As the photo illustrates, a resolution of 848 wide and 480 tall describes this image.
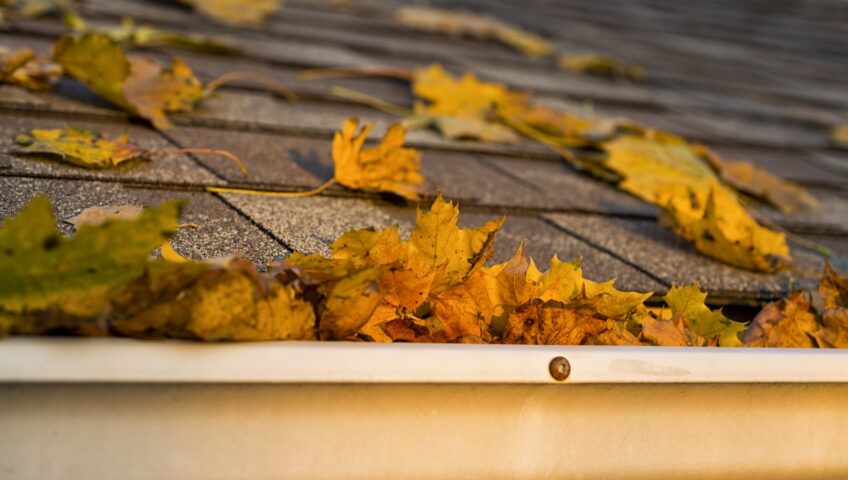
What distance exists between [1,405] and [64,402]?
1.6 inches

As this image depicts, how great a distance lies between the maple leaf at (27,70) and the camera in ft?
4.98

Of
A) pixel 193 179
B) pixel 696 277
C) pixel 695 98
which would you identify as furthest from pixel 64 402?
pixel 695 98

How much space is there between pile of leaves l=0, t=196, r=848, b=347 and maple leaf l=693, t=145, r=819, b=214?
0.65 m

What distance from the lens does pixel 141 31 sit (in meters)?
2.03

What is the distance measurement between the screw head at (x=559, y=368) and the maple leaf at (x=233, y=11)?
194cm

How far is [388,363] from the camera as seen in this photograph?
792 mm

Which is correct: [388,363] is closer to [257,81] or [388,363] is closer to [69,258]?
[69,258]

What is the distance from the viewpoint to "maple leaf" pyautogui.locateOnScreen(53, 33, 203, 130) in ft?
4.95

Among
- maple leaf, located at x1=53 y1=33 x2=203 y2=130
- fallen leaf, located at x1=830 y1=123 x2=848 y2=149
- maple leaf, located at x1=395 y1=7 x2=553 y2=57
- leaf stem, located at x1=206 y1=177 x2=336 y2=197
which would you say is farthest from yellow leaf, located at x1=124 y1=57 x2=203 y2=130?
fallen leaf, located at x1=830 y1=123 x2=848 y2=149

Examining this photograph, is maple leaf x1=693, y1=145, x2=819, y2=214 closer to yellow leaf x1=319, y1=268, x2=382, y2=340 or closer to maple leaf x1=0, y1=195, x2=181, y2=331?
yellow leaf x1=319, y1=268, x2=382, y2=340

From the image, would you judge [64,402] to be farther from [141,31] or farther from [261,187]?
[141,31]

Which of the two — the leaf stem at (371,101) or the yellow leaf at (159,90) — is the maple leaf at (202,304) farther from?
the leaf stem at (371,101)

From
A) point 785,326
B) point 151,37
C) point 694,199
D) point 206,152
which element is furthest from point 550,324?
point 151,37

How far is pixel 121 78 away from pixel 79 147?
26 centimetres
